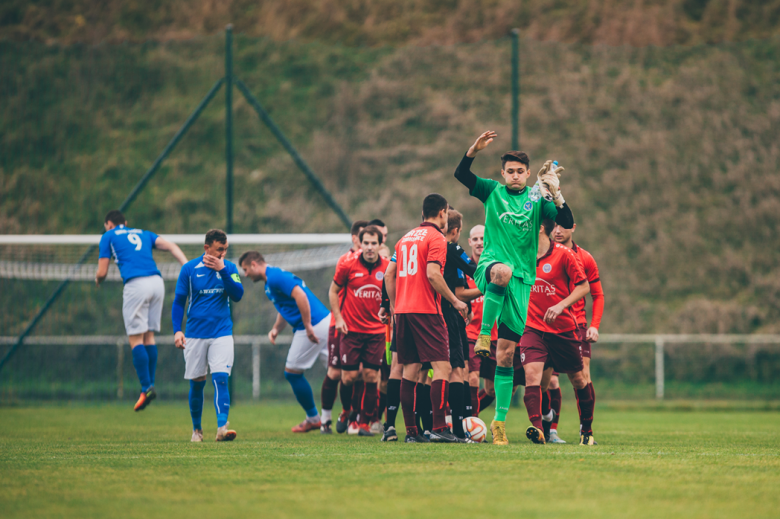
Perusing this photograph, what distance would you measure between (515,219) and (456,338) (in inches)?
64.1

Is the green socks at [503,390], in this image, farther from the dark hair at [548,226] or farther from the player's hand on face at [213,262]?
the player's hand on face at [213,262]

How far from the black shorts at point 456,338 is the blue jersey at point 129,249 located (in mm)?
4207

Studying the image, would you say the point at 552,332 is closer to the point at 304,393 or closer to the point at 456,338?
the point at 456,338

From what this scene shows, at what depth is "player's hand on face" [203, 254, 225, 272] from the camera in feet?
24.2

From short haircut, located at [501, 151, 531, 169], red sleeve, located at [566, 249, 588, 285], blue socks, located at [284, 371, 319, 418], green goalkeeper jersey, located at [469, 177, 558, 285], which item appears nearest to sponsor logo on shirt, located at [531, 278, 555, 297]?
red sleeve, located at [566, 249, 588, 285]

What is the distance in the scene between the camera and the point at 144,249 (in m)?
9.95

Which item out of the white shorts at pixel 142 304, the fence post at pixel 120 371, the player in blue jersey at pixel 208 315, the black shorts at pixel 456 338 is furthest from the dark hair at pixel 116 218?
the fence post at pixel 120 371

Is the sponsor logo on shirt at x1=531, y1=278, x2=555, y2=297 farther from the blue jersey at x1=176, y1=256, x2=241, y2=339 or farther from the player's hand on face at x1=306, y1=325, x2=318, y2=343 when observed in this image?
the blue jersey at x1=176, y1=256, x2=241, y2=339

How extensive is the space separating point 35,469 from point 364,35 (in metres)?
28.2

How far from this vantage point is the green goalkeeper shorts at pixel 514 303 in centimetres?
642

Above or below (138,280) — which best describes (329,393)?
below

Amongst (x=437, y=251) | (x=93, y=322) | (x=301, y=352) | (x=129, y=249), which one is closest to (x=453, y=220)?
(x=437, y=251)

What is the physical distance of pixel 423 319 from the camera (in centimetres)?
706

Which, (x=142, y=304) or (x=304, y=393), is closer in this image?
(x=304, y=393)
